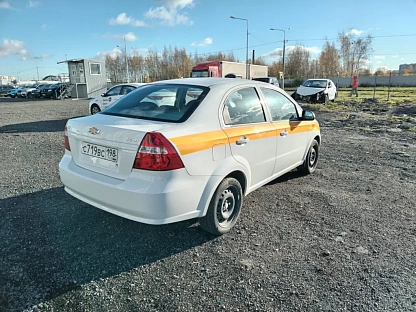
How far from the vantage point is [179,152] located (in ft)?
8.57

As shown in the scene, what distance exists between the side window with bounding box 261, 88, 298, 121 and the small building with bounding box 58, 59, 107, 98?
29404mm

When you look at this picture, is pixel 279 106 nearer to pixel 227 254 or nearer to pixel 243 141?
pixel 243 141

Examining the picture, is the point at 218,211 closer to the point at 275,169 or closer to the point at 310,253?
the point at 310,253

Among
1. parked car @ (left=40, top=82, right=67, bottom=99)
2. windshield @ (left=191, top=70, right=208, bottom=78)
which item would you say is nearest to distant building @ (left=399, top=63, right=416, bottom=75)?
windshield @ (left=191, top=70, right=208, bottom=78)

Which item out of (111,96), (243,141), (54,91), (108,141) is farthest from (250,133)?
(54,91)

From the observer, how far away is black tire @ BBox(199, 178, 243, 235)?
120 inches

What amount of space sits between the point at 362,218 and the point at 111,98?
35.4 ft

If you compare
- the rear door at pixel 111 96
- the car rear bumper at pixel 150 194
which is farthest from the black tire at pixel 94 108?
the car rear bumper at pixel 150 194

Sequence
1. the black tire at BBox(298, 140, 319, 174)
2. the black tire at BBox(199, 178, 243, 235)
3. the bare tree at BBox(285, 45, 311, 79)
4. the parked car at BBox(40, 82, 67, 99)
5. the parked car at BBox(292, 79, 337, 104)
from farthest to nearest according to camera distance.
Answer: the bare tree at BBox(285, 45, 311, 79)
the parked car at BBox(40, 82, 67, 99)
the parked car at BBox(292, 79, 337, 104)
the black tire at BBox(298, 140, 319, 174)
the black tire at BBox(199, 178, 243, 235)

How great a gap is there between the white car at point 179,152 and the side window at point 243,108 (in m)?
0.01

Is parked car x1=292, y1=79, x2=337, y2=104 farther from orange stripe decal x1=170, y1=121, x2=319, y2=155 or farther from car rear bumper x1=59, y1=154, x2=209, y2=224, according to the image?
car rear bumper x1=59, y1=154, x2=209, y2=224

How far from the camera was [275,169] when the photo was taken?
13.4 feet

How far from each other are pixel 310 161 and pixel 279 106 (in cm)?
153

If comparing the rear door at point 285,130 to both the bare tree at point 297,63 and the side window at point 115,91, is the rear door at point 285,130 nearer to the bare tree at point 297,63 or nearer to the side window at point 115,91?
the side window at point 115,91
